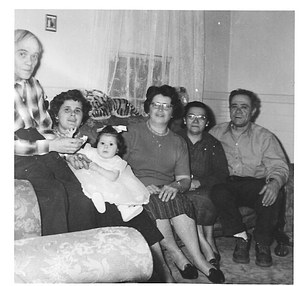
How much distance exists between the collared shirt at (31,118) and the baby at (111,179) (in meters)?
0.19

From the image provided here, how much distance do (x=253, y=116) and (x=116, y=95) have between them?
873 mm

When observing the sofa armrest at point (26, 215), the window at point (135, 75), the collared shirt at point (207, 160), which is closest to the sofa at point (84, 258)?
the sofa armrest at point (26, 215)

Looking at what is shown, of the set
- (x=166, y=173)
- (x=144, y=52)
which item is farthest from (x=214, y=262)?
(x=144, y=52)

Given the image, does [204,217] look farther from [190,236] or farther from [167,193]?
[167,193]

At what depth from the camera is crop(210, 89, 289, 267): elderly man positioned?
1958mm

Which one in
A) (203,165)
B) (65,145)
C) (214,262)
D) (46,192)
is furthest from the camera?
(203,165)

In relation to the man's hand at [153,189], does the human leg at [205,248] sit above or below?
below

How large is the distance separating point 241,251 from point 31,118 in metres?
1.26

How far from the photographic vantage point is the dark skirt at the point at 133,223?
165 cm

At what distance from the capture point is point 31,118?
5.44 feet

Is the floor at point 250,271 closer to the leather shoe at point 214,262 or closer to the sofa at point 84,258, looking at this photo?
the leather shoe at point 214,262

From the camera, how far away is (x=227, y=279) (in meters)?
1.76
